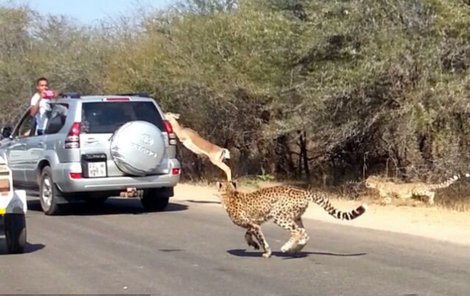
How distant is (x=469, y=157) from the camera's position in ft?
57.9

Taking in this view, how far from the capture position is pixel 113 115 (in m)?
16.7

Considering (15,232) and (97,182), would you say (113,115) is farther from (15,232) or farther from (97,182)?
(15,232)

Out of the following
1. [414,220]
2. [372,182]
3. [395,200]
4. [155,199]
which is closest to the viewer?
[414,220]

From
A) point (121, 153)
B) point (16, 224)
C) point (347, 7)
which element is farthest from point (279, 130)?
point (16, 224)

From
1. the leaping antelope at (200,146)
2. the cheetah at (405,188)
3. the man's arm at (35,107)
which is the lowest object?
the cheetah at (405,188)

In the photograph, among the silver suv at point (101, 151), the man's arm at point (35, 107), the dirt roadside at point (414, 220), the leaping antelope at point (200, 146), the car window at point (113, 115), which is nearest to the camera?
the dirt roadside at point (414, 220)

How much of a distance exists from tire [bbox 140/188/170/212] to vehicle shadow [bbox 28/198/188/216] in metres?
0.13

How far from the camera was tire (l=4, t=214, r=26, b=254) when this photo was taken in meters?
11.8

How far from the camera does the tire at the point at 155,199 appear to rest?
1744cm

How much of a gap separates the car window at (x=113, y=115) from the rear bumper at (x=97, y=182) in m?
0.72

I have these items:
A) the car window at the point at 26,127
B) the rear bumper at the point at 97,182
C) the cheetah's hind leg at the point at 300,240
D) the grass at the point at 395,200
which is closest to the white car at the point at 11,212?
the cheetah's hind leg at the point at 300,240

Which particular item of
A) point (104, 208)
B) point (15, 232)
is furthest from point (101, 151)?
point (15, 232)

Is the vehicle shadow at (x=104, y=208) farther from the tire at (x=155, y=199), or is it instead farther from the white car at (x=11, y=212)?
the white car at (x=11, y=212)

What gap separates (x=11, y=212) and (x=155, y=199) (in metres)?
6.19
